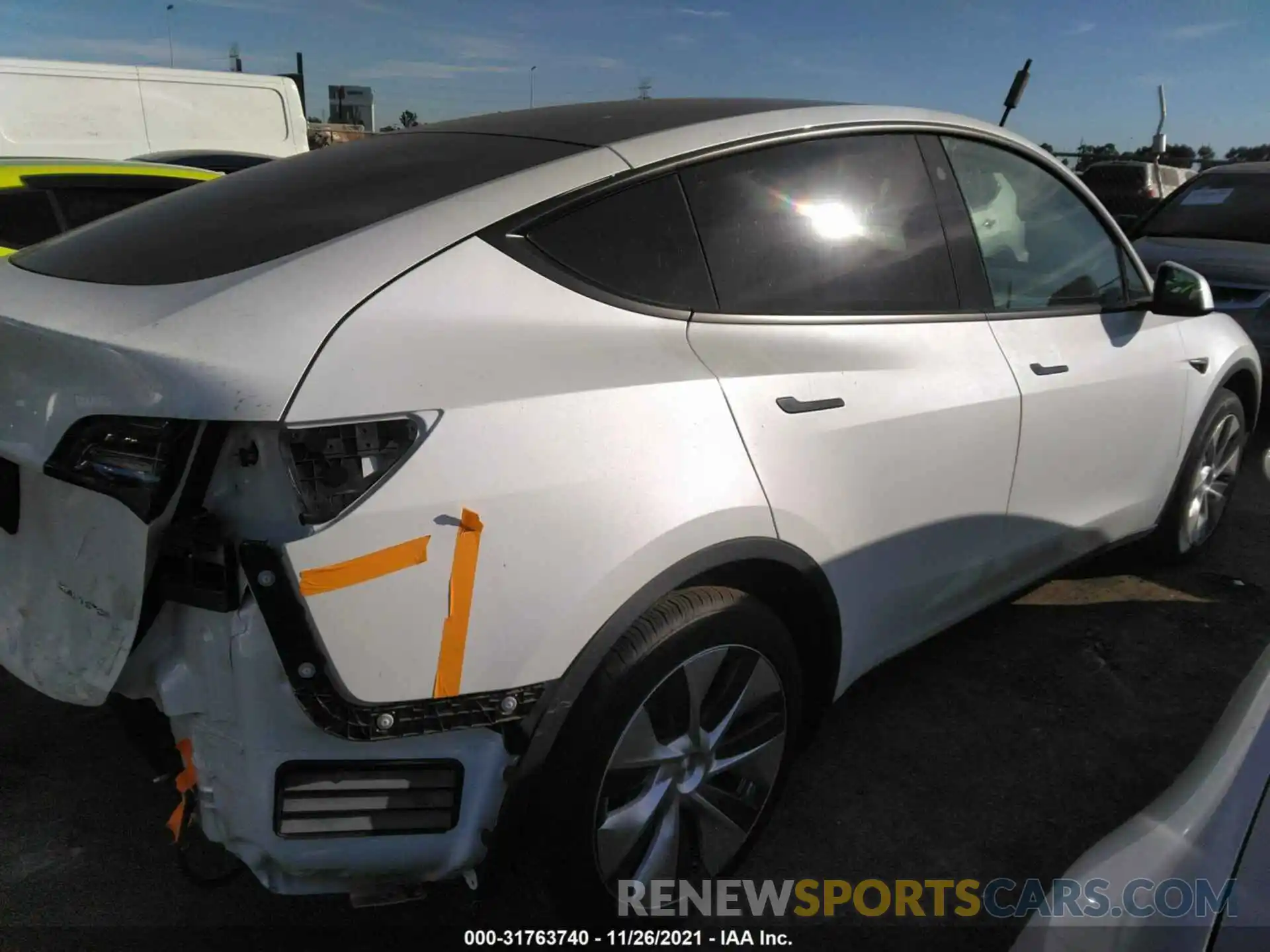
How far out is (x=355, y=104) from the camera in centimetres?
3011

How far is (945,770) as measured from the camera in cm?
279

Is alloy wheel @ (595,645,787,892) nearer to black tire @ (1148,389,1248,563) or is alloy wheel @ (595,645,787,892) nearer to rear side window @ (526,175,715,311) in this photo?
rear side window @ (526,175,715,311)

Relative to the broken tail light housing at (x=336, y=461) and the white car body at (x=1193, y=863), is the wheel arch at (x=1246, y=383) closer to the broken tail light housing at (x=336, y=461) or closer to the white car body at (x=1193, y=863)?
the white car body at (x=1193, y=863)

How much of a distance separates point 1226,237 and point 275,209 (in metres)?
6.68

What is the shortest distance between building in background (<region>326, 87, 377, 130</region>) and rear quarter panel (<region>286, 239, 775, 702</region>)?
25.0 metres

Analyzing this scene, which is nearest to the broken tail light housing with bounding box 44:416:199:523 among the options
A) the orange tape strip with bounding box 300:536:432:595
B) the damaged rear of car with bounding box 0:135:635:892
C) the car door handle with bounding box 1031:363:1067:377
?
the damaged rear of car with bounding box 0:135:635:892

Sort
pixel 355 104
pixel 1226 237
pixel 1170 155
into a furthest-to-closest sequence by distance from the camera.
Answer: pixel 355 104 → pixel 1170 155 → pixel 1226 237

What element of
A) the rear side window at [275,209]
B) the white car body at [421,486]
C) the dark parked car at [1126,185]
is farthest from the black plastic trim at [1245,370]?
the dark parked car at [1126,185]

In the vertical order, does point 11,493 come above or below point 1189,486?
above

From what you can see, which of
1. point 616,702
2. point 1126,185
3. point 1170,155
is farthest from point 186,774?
point 1170,155

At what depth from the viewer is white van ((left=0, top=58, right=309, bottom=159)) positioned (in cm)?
848

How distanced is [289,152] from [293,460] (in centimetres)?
1012

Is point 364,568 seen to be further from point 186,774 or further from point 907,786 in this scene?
point 907,786

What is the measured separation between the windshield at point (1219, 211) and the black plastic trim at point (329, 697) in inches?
266
